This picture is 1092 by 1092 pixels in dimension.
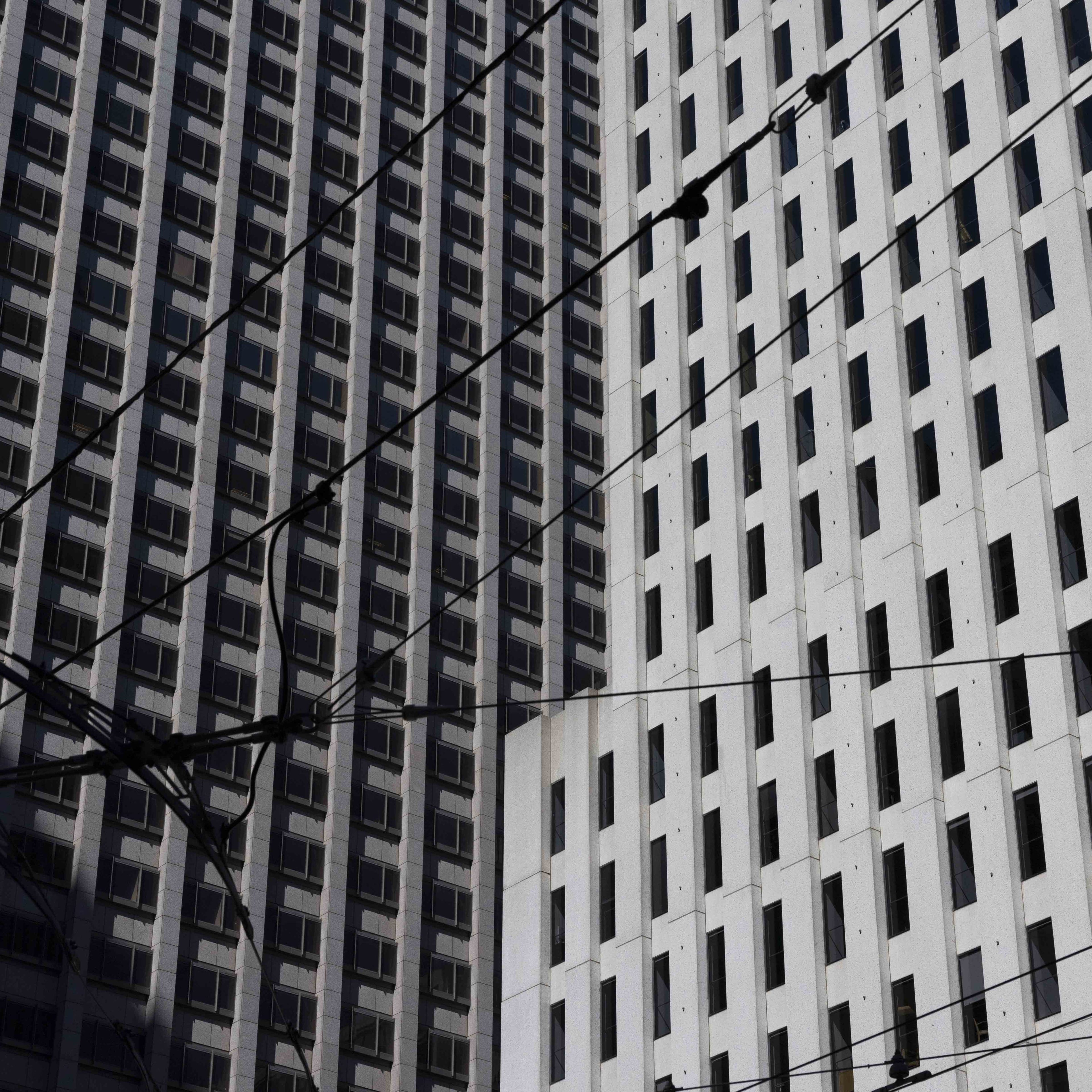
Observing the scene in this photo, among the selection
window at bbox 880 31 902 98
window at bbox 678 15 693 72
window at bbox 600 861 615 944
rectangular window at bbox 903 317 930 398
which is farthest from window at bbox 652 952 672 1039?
window at bbox 678 15 693 72

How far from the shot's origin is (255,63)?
403ft

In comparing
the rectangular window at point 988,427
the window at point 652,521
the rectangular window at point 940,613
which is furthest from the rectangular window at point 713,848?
the rectangular window at point 988,427

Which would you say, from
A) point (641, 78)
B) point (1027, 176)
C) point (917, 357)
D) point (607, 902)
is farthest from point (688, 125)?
point (607, 902)

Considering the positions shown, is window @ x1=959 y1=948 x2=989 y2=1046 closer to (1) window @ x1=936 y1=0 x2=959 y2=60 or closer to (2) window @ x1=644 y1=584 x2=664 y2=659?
(2) window @ x1=644 y1=584 x2=664 y2=659

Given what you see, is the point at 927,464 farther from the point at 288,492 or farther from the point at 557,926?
the point at 288,492

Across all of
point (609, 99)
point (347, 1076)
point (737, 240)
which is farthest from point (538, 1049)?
point (347, 1076)

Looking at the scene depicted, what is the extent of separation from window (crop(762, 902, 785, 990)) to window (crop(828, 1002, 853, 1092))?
1910 mm

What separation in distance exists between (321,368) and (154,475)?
1288 cm

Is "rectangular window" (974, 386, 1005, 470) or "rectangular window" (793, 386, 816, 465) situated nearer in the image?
"rectangular window" (974, 386, 1005, 470)

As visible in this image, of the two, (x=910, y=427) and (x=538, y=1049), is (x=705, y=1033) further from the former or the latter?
(x=910, y=427)

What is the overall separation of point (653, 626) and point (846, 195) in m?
12.9

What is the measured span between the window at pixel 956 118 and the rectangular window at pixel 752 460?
892cm

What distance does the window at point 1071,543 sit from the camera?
165 ft

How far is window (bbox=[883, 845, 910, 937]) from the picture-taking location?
51094mm
